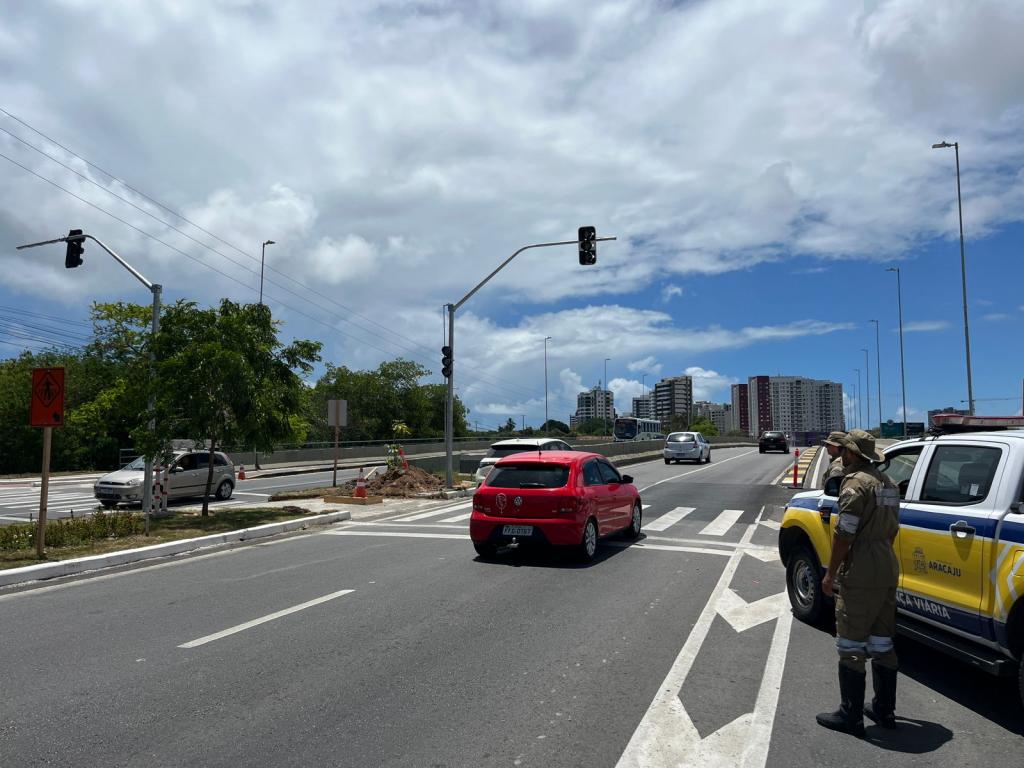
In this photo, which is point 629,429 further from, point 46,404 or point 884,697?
point 884,697

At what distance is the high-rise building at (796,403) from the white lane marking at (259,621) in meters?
175

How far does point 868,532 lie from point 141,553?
10.5 metres

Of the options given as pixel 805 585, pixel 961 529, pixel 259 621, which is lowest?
pixel 259 621

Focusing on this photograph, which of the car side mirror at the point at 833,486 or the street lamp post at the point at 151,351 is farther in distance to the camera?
the street lamp post at the point at 151,351

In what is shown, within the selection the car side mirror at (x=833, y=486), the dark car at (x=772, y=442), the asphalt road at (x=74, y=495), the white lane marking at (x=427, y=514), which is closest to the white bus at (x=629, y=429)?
the dark car at (x=772, y=442)

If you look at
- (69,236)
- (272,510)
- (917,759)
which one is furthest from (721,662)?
(69,236)

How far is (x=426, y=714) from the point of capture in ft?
15.5

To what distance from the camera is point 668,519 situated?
15969 millimetres

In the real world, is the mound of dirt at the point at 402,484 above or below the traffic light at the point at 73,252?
below

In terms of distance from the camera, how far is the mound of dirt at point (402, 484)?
74.2 feet

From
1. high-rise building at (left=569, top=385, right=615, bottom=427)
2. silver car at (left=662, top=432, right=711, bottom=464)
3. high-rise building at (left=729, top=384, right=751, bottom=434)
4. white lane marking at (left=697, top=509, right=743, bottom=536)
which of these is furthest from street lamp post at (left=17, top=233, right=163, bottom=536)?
high-rise building at (left=729, top=384, right=751, bottom=434)

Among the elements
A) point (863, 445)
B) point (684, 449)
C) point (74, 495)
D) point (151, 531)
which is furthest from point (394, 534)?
point (684, 449)

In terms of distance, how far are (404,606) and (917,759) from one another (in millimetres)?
4952

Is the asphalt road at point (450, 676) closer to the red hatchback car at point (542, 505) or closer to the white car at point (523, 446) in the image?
the red hatchback car at point (542, 505)
